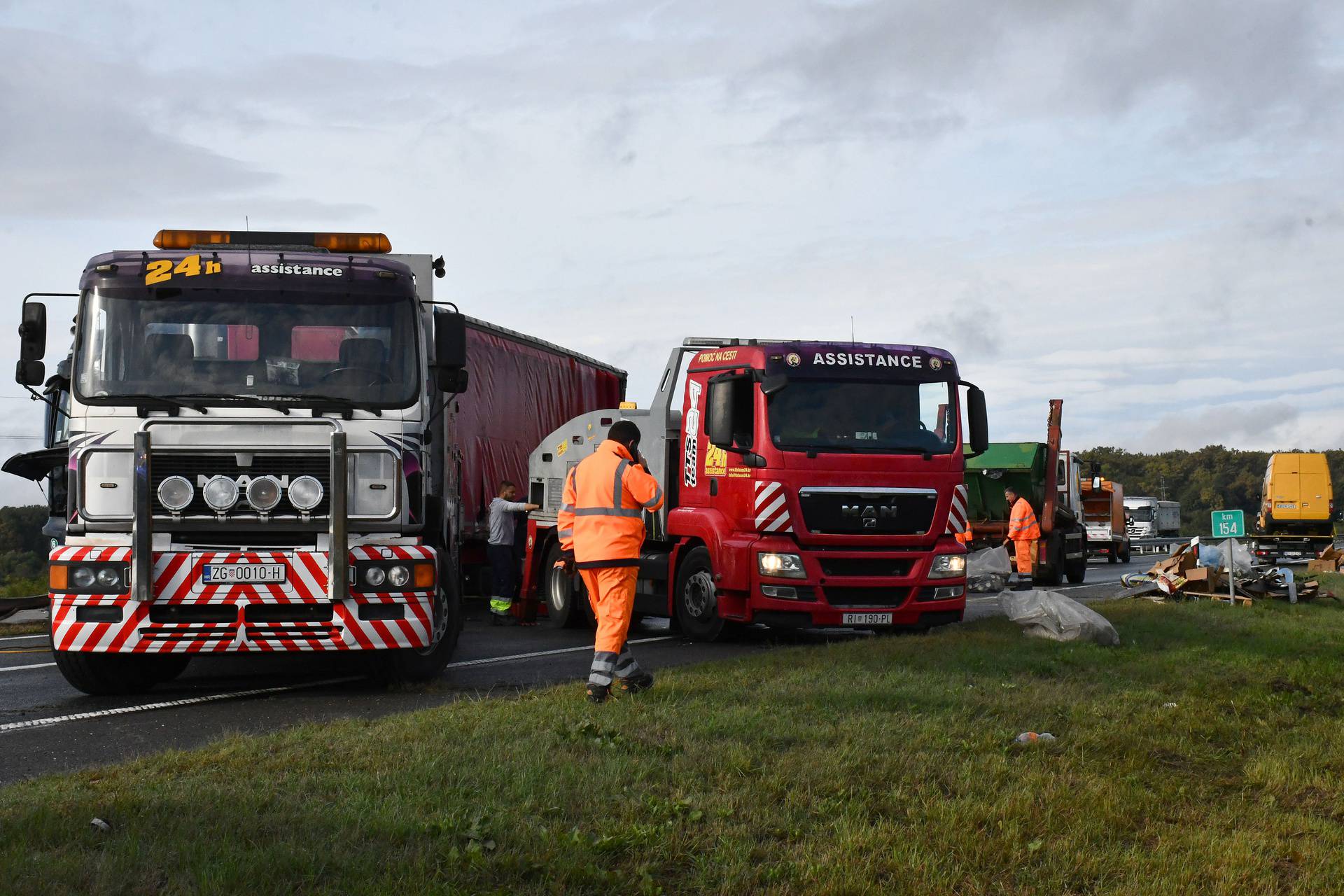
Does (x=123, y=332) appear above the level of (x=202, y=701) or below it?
above

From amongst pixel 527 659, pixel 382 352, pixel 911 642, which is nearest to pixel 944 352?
pixel 911 642

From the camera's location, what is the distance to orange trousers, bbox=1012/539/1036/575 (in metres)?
20.2

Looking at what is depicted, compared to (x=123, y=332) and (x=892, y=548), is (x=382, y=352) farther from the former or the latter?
(x=892, y=548)

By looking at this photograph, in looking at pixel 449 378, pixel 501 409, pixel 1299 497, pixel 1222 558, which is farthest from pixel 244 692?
pixel 1299 497

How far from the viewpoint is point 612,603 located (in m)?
A: 8.87

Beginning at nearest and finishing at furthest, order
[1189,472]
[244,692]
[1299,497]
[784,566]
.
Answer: [244,692]
[784,566]
[1299,497]
[1189,472]

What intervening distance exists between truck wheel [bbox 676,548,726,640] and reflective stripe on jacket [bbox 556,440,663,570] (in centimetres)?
453

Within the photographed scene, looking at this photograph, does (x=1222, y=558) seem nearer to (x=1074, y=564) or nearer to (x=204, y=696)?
(x=1074, y=564)

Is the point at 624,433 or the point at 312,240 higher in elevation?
the point at 312,240

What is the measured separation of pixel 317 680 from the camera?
10.7 m

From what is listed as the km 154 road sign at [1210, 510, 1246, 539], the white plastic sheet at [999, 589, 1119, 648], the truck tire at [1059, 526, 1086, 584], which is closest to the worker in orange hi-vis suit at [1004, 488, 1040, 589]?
the km 154 road sign at [1210, 510, 1246, 539]

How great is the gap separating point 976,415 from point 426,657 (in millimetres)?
6161

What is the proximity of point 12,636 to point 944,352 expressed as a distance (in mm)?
10193

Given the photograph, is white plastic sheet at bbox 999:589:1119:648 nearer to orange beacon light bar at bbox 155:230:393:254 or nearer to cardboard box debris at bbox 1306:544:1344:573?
orange beacon light bar at bbox 155:230:393:254
